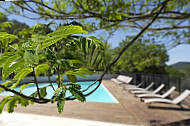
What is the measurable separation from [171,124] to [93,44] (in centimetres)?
504

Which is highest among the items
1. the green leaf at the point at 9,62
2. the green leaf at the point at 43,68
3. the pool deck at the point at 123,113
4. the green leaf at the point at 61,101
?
the green leaf at the point at 9,62

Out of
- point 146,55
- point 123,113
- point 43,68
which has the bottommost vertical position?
point 123,113

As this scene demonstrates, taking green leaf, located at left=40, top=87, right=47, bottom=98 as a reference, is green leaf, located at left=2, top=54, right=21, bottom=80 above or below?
above

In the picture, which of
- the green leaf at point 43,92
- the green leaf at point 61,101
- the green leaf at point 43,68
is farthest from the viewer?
the green leaf at point 43,92

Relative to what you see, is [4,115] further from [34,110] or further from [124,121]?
[124,121]

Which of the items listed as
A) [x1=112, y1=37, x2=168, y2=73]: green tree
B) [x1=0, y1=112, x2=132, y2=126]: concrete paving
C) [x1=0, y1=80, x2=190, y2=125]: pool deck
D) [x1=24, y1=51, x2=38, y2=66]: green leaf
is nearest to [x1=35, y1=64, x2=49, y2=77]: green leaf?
[x1=24, y1=51, x2=38, y2=66]: green leaf

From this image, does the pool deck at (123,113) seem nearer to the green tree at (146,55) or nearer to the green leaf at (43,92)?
the green tree at (146,55)

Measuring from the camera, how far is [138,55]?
4.99 meters

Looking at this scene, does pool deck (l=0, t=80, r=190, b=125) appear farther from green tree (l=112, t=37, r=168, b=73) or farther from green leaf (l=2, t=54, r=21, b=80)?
green leaf (l=2, t=54, r=21, b=80)

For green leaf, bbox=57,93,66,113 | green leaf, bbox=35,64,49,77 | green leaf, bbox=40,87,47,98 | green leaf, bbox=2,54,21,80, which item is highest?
green leaf, bbox=2,54,21,80

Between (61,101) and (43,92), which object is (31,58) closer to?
(61,101)

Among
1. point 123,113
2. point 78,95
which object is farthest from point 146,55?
point 78,95

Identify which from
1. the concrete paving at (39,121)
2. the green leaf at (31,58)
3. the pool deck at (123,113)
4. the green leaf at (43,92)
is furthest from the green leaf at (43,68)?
the concrete paving at (39,121)

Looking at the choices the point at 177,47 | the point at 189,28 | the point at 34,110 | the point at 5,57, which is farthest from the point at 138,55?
the point at 5,57
